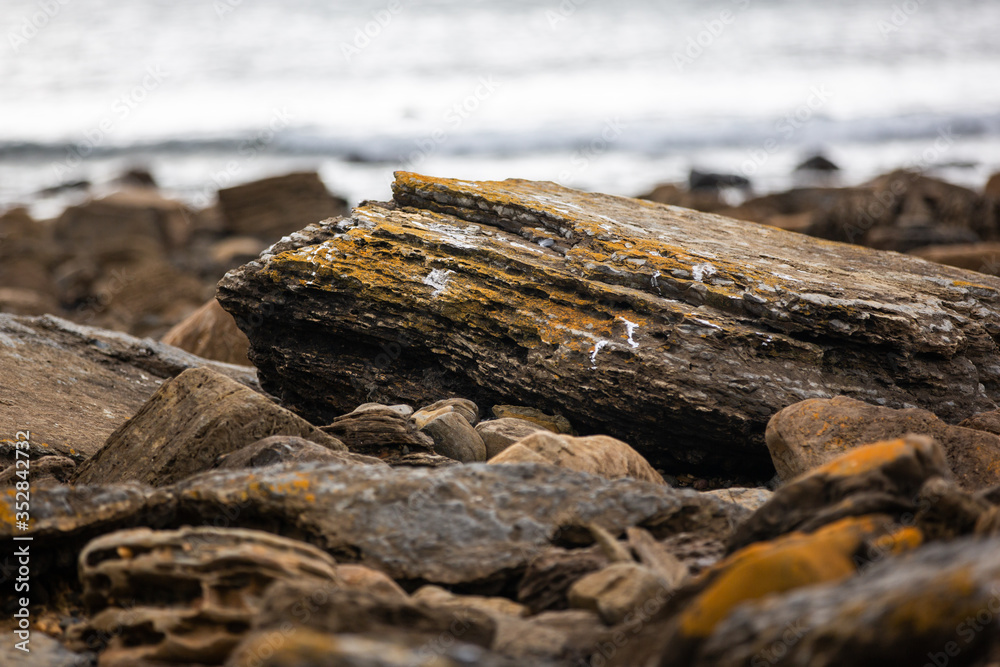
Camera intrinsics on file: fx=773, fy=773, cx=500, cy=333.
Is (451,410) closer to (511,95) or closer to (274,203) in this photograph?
(274,203)

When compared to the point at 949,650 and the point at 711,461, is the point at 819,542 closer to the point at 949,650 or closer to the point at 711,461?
the point at 949,650

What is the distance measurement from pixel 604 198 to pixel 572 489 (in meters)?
4.58

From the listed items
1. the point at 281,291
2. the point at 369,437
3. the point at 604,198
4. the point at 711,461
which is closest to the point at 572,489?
the point at 369,437

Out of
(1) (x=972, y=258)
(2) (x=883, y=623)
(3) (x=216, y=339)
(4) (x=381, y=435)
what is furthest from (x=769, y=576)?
(1) (x=972, y=258)

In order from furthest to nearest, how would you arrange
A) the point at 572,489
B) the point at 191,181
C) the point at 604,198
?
1. the point at 191,181
2. the point at 604,198
3. the point at 572,489

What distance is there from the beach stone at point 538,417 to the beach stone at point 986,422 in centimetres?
274

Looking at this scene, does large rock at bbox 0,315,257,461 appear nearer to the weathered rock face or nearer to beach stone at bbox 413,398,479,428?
the weathered rock face

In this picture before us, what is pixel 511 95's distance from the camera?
4072 centimetres

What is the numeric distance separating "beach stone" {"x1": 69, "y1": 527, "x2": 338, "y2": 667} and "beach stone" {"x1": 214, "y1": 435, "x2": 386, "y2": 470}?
38.0 inches

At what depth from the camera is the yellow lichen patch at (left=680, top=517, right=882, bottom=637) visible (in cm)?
250

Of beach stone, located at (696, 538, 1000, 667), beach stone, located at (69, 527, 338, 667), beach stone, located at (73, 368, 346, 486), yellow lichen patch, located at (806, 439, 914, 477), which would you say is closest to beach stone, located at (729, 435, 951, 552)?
yellow lichen patch, located at (806, 439, 914, 477)

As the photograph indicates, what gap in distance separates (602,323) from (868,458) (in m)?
2.57

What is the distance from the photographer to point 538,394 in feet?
19.0

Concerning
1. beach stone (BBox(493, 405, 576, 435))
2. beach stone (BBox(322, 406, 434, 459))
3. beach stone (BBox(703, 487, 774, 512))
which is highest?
beach stone (BBox(322, 406, 434, 459))
